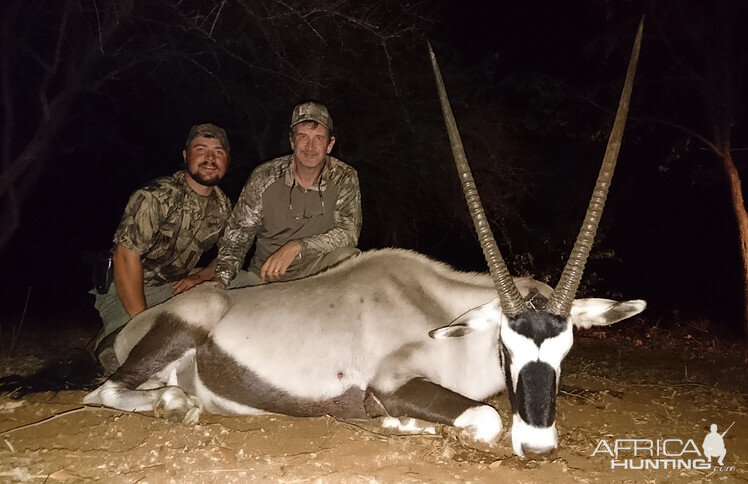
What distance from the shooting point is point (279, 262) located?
15.0 feet

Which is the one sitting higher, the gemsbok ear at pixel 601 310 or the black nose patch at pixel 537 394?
the gemsbok ear at pixel 601 310

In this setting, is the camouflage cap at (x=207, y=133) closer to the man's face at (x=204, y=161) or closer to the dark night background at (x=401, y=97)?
the man's face at (x=204, y=161)

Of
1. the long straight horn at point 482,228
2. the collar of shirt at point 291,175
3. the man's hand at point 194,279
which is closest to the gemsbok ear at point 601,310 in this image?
the long straight horn at point 482,228

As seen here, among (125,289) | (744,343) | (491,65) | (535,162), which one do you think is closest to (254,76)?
(491,65)

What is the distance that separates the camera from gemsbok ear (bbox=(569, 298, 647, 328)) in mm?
3463

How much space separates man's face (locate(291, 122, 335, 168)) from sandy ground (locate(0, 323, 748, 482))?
93.1 inches

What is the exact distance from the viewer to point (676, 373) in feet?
18.0

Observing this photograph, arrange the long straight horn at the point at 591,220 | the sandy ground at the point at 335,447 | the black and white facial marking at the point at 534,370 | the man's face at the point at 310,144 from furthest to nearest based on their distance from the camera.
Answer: the man's face at the point at 310,144 → the long straight horn at the point at 591,220 → the black and white facial marking at the point at 534,370 → the sandy ground at the point at 335,447

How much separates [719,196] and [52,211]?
2214 centimetres

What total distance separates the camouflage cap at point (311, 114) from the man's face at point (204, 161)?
778 mm

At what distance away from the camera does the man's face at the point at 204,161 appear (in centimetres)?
521

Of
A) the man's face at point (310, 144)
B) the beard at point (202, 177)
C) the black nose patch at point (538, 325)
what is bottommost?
the black nose patch at point (538, 325)

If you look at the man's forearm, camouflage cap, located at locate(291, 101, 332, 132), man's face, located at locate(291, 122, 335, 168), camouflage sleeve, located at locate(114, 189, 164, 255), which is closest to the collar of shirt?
man's face, located at locate(291, 122, 335, 168)

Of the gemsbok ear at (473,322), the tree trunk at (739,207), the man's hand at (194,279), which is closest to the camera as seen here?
the gemsbok ear at (473,322)
